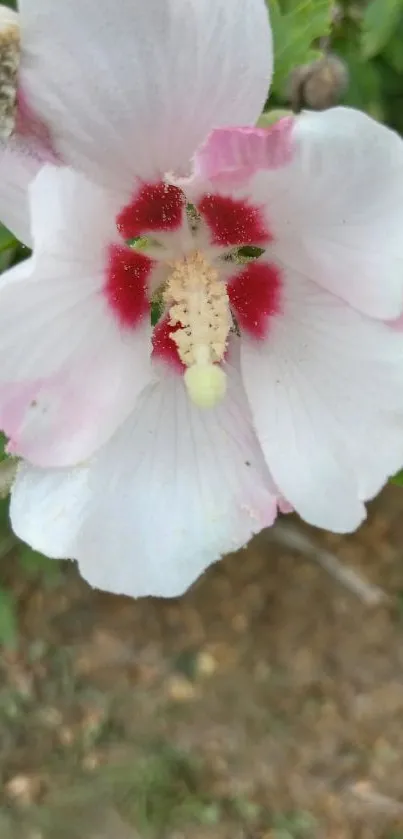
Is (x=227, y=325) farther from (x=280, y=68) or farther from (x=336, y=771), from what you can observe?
(x=336, y=771)

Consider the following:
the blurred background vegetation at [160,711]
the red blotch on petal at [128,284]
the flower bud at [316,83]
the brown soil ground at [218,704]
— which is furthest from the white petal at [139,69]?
the brown soil ground at [218,704]

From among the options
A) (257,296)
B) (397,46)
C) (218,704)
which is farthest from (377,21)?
(218,704)

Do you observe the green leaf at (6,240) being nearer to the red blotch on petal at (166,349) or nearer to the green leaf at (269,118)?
the red blotch on petal at (166,349)

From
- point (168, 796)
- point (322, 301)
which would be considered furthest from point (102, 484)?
point (168, 796)

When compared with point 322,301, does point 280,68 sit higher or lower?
higher

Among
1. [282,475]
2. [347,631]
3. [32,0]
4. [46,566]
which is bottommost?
[347,631]

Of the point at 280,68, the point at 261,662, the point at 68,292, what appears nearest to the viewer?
the point at 68,292
